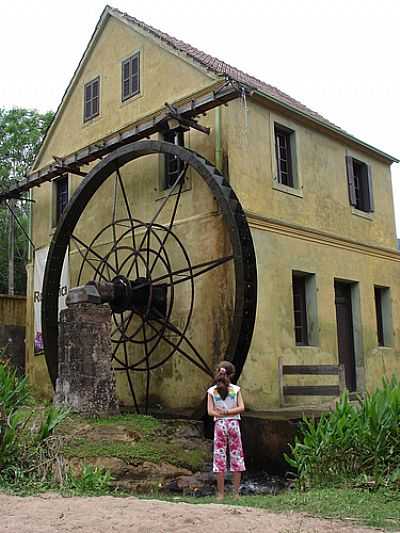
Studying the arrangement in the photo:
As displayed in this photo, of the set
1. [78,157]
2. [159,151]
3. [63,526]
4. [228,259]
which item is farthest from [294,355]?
[63,526]

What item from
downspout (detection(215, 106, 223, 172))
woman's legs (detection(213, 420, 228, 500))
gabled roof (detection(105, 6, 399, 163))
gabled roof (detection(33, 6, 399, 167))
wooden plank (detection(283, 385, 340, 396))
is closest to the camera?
woman's legs (detection(213, 420, 228, 500))

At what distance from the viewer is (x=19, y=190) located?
14922 millimetres

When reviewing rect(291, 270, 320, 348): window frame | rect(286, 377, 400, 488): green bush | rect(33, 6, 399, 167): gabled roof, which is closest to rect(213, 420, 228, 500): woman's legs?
rect(286, 377, 400, 488): green bush

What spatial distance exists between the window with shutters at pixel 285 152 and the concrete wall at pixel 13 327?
855 centimetres

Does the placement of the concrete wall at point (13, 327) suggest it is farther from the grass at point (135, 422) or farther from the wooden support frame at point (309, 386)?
the wooden support frame at point (309, 386)

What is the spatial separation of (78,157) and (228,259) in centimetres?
468

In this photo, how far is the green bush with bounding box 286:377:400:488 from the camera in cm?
580

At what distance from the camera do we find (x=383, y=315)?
1425cm

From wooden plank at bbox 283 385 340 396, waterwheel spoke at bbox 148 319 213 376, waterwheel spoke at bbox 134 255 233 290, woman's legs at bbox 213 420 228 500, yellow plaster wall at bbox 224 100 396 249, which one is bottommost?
woman's legs at bbox 213 420 228 500

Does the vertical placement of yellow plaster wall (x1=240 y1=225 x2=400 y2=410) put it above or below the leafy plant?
above

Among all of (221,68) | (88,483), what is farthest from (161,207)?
(88,483)

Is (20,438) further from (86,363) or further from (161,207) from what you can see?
(161,207)

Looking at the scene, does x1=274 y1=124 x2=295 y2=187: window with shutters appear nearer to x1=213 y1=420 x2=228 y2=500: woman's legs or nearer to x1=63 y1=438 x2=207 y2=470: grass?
x1=63 y1=438 x2=207 y2=470: grass

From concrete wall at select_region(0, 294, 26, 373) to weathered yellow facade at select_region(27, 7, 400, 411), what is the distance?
73.6 inches
